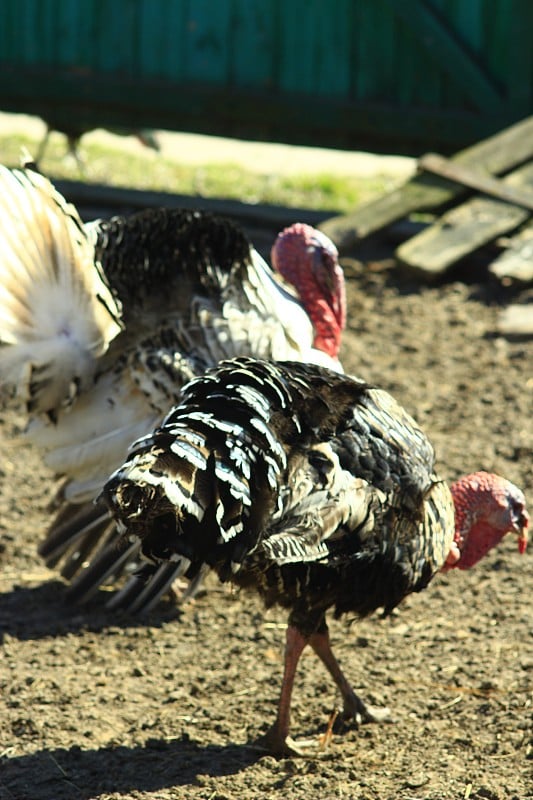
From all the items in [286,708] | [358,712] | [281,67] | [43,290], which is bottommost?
[358,712]

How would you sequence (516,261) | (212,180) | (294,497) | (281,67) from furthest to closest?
1. (212,180)
2. (281,67)
3. (516,261)
4. (294,497)

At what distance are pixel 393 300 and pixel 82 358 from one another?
326cm

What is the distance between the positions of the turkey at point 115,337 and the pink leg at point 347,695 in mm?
810

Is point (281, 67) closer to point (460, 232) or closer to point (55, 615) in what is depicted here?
point (460, 232)

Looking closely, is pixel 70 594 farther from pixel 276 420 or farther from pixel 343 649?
pixel 276 420

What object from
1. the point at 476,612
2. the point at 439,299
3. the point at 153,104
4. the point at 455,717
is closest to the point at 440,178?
the point at 439,299

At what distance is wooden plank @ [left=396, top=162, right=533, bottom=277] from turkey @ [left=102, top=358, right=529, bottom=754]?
356cm

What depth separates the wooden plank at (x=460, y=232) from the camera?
282 inches

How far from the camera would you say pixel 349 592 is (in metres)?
3.37

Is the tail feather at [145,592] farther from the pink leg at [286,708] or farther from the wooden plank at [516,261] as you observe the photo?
the wooden plank at [516,261]

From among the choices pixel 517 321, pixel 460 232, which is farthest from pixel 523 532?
pixel 460 232

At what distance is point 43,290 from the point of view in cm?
410

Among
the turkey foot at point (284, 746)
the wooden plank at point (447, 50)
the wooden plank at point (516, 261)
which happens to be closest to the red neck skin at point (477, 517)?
the turkey foot at point (284, 746)

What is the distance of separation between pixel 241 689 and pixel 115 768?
1.98ft
